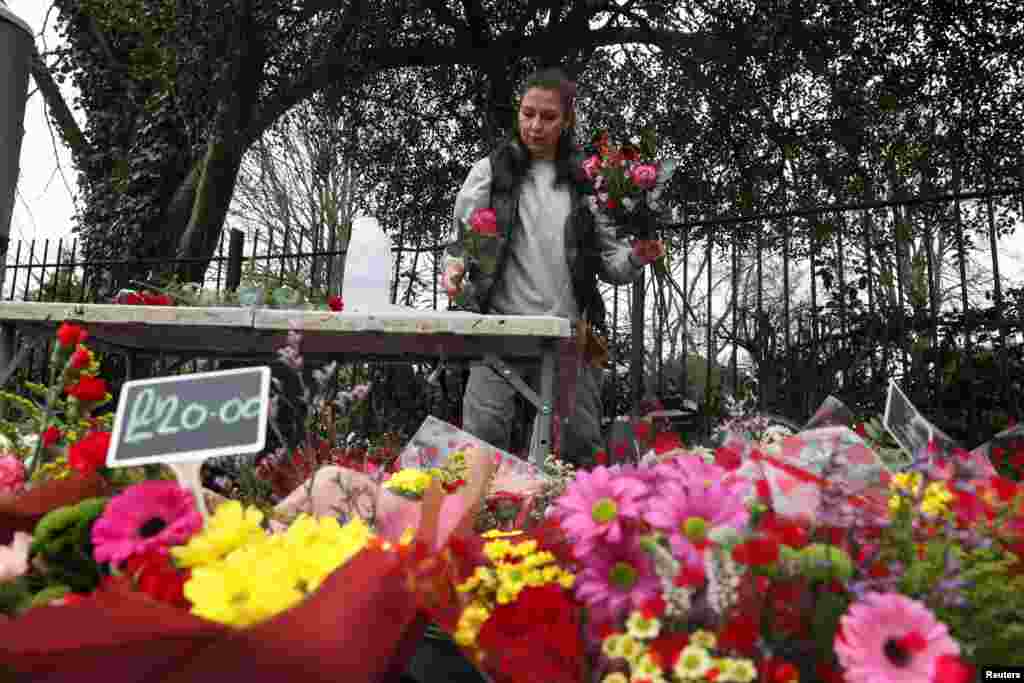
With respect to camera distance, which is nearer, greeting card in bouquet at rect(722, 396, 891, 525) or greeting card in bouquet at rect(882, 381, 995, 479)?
greeting card in bouquet at rect(722, 396, 891, 525)

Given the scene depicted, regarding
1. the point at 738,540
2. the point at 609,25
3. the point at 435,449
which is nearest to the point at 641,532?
the point at 738,540

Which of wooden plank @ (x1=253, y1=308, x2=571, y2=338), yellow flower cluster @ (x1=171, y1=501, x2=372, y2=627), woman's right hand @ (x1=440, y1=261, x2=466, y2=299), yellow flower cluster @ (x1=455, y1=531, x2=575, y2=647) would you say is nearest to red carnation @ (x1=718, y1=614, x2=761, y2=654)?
yellow flower cluster @ (x1=455, y1=531, x2=575, y2=647)

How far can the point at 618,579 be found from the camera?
1.76 ft

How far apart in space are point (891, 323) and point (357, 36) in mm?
4498

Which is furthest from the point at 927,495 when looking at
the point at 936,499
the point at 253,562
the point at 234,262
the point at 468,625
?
the point at 234,262

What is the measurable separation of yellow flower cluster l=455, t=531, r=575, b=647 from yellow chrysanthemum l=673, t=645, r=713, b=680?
0.13 meters

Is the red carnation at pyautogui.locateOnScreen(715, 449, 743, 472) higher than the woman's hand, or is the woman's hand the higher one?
the woman's hand

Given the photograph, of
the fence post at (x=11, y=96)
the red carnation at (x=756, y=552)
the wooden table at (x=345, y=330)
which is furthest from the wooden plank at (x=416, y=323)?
the red carnation at (x=756, y=552)

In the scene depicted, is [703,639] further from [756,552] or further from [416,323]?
[416,323]

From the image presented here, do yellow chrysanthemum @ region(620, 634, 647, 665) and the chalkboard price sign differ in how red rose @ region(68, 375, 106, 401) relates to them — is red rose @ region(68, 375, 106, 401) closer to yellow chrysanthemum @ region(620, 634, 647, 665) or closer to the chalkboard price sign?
the chalkboard price sign

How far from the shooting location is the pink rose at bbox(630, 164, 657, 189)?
260 cm

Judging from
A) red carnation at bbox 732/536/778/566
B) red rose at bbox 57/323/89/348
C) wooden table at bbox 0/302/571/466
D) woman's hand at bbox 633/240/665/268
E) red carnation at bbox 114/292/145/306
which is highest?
woman's hand at bbox 633/240/665/268

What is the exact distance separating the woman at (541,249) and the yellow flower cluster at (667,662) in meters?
2.43

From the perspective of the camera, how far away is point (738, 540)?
1.66ft
